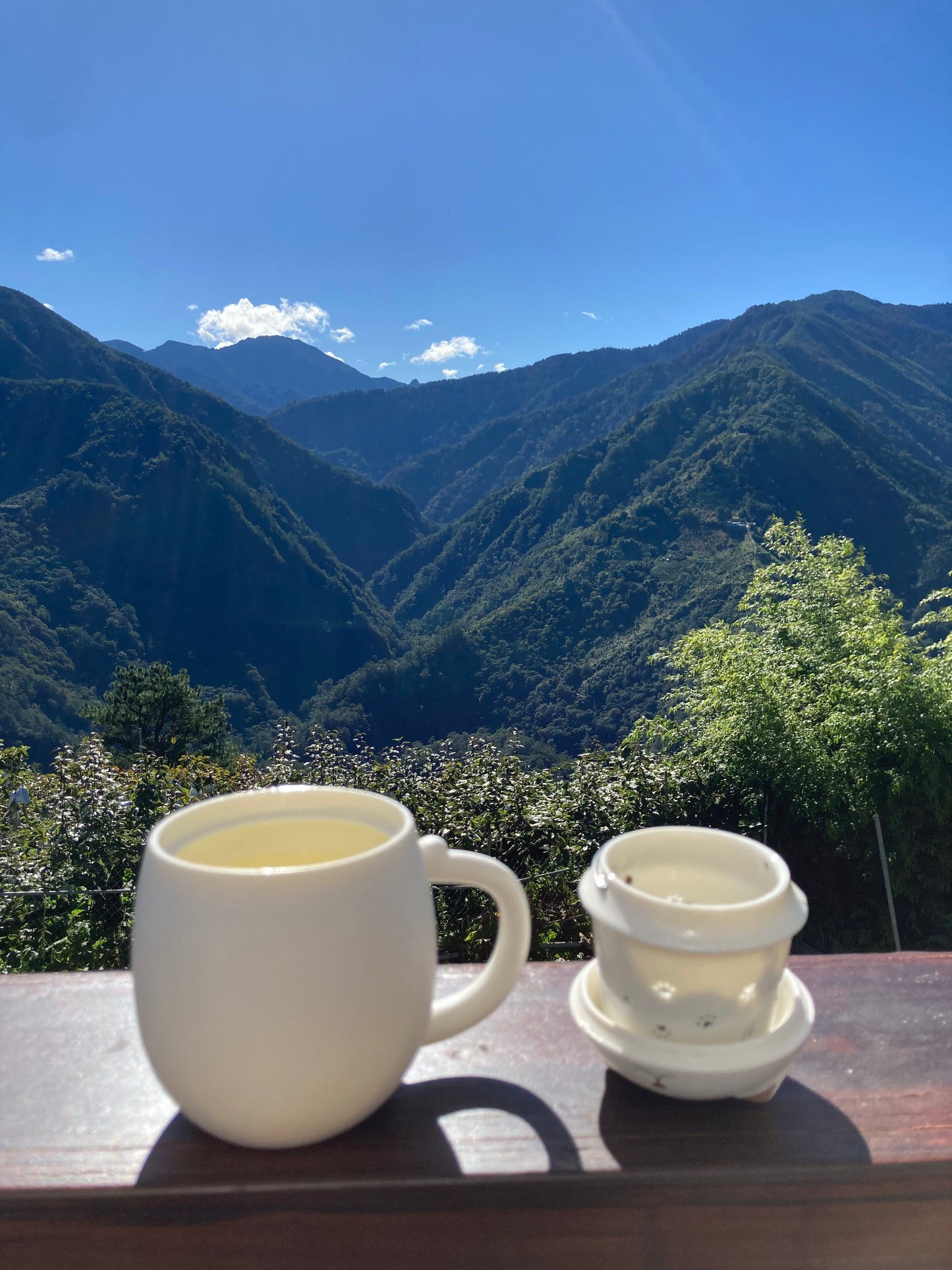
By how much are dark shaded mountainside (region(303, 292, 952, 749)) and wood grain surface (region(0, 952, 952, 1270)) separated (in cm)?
3210

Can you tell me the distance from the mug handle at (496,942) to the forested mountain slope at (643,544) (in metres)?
35.1

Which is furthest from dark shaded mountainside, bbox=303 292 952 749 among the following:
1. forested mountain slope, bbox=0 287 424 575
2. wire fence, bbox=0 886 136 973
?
wire fence, bbox=0 886 136 973

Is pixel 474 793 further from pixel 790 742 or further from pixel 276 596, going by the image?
pixel 276 596

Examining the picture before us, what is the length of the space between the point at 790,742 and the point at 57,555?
185ft

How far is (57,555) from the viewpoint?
171ft

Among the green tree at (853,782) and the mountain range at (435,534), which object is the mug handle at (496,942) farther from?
the mountain range at (435,534)

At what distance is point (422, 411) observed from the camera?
128 metres

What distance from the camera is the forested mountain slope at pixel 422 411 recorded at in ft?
406

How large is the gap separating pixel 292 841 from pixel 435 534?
3299 inches

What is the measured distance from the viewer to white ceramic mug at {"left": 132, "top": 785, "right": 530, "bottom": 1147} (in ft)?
1.41

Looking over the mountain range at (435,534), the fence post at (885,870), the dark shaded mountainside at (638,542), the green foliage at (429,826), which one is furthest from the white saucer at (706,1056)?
the dark shaded mountainside at (638,542)

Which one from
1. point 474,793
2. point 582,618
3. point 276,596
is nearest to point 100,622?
point 276,596

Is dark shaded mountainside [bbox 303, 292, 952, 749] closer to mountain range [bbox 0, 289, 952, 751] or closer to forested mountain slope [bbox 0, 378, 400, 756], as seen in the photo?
mountain range [bbox 0, 289, 952, 751]

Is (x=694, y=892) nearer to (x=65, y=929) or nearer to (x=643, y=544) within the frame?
(x=65, y=929)
